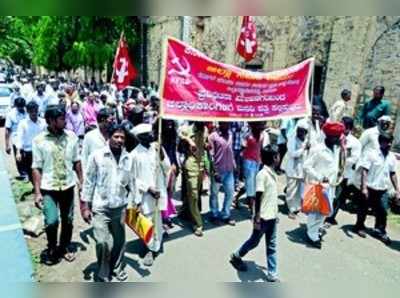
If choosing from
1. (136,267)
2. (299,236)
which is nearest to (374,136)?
(299,236)

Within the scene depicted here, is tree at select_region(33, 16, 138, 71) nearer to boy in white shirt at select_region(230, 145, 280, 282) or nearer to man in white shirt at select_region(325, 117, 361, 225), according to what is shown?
man in white shirt at select_region(325, 117, 361, 225)

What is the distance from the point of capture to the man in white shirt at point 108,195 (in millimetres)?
4082

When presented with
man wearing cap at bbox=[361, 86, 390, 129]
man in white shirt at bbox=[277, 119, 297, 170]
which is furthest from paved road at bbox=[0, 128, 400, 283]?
man in white shirt at bbox=[277, 119, 297, 170]

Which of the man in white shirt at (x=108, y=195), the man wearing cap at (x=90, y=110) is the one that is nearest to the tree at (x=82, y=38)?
the man wearing cap at (x=90, y=110)

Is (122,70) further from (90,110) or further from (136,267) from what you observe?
(136,267)

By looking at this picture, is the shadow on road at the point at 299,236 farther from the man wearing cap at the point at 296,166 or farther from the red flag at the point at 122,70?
the red flag at the point at 122,70

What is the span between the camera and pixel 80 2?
145 inches

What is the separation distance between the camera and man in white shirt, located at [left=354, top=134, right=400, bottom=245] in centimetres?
566

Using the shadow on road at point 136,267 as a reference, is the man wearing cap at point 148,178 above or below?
above

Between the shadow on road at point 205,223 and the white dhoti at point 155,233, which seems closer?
the white dhoti at point 155,233

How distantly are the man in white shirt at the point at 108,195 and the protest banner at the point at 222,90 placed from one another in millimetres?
756

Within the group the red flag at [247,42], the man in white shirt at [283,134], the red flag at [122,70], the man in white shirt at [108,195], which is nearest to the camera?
the man in white shirt at [108,195]

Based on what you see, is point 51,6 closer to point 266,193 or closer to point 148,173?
point 148,173

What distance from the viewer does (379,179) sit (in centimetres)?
569
